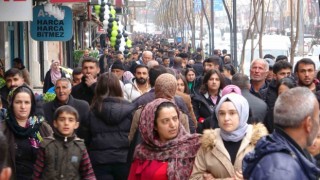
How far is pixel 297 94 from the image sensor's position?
4.79m

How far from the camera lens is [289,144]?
454 centimetres

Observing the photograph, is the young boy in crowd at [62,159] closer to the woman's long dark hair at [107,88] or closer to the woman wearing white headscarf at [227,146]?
the woman's long dark hair at [107,88]

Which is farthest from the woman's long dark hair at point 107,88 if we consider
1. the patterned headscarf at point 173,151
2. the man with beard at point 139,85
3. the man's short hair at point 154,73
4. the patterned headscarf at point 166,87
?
the patterned headscarf at point 173,151

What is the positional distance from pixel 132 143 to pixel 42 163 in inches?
32.9

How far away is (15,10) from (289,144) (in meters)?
7.88

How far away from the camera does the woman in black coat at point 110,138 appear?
8.48 metres

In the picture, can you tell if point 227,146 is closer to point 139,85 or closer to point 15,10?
point 139,85

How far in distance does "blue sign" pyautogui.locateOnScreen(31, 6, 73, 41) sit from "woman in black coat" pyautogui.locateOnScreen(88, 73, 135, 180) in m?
7.72

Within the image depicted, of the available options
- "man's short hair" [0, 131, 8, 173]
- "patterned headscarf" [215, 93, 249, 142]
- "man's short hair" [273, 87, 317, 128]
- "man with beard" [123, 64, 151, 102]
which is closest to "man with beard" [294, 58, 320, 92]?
"man with beard" [123, 64, 151, 102]

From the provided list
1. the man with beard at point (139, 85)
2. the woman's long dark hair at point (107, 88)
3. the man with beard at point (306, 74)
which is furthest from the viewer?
the man with beard at point (139, 85)

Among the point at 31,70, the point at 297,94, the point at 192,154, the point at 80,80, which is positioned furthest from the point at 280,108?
the point at 31,70

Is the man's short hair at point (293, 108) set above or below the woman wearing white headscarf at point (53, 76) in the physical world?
above

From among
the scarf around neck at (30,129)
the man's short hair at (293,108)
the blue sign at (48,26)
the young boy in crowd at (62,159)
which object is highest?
the blue sign at (48,26)

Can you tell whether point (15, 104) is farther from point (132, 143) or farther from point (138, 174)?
point (138, 174)
